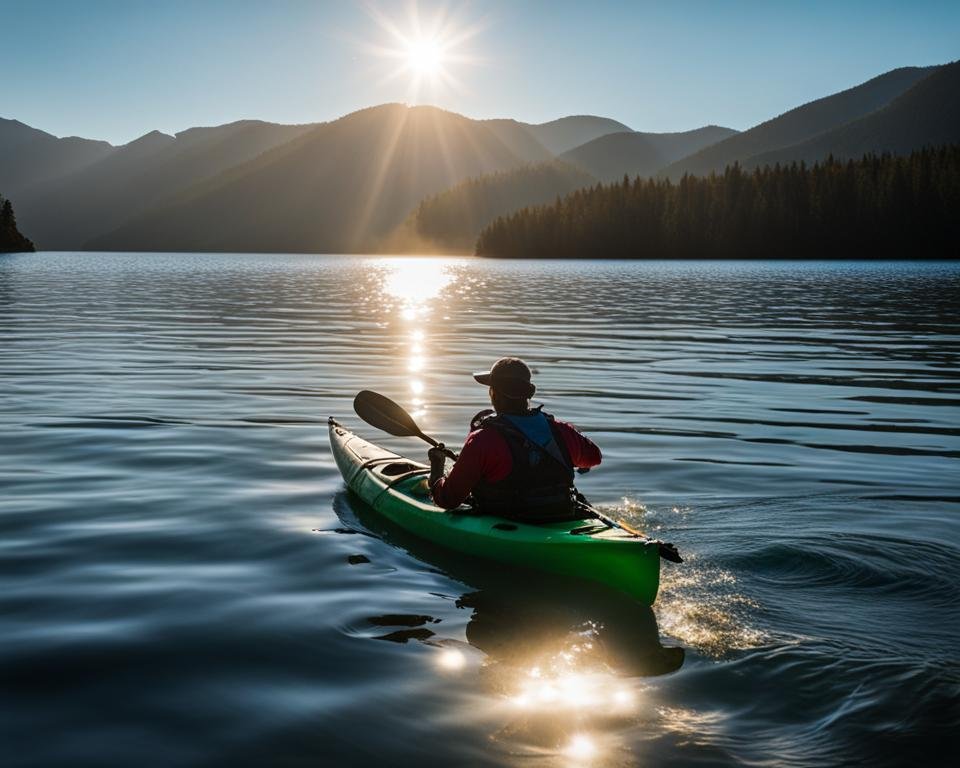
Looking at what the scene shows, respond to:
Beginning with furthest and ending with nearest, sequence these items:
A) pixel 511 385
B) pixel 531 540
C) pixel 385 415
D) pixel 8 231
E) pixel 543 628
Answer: pixel 8 231, pixel 385 415, pixel 511 385, pixel 531 540, pixel 543 628

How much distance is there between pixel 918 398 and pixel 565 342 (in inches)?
456

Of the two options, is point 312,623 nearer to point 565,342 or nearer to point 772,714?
point 772,714

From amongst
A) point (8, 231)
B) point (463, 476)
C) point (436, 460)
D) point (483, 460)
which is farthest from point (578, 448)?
point (8, 231)

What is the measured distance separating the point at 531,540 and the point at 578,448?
1.17 m

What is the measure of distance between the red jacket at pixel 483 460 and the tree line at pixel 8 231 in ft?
498

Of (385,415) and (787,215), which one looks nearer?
(385,415)

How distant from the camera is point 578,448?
8.61m

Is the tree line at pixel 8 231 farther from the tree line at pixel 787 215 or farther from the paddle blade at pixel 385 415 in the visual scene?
the paddle blade at pixel 385 415

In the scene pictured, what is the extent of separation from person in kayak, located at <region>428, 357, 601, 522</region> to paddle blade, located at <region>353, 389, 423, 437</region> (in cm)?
292

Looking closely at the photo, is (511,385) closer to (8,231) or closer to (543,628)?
(543,628)

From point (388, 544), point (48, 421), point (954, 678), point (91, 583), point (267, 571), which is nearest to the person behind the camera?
point (954, 678)

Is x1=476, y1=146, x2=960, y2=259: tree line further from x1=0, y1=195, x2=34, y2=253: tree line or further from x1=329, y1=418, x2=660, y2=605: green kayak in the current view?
x1=329, y1=418, x2=660, y2=605: green kayak

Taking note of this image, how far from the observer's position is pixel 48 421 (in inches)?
573

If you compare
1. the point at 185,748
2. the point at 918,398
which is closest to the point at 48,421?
the point at 185,748
